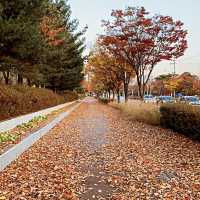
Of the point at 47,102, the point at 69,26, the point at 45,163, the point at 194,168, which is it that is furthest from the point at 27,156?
the point at 69,26

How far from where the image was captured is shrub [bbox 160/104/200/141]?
1393 centimetres

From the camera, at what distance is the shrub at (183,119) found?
13.9 m

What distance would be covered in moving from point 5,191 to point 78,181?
5.08ft

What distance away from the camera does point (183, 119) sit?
15680mm

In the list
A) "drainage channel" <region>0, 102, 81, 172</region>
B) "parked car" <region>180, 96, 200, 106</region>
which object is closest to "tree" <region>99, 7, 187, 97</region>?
"parked car" <region>180, 96, 200, 106</region>

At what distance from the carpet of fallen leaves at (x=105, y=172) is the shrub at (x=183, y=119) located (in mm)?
561

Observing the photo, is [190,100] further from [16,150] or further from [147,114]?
[16,150]

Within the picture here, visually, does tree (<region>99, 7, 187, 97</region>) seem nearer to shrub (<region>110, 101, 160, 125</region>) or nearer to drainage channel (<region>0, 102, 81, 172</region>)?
shrub (<region>110, 101, 160, 125</region>)

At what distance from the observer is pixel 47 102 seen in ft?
124

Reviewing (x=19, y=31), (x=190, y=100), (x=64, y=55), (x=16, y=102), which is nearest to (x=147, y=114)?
(x=16, y=102)

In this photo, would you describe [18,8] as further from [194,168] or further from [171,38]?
[194,168]

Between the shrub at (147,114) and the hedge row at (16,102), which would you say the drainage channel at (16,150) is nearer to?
the hedge row at (16,102)

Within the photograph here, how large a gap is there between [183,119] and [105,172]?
24.1 feet

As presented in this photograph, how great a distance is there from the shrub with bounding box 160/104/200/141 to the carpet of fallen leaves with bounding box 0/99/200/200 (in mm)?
561
